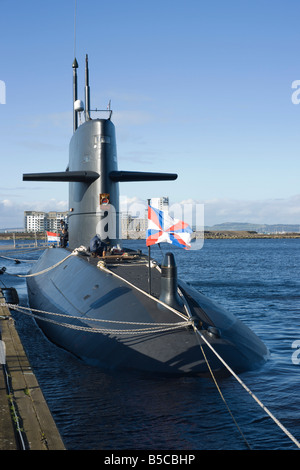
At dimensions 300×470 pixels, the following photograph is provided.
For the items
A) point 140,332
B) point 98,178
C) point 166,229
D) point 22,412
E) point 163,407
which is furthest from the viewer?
point 98,178

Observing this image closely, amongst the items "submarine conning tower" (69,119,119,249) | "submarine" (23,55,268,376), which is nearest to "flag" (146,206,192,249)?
"submarine" (23,55,268,376)

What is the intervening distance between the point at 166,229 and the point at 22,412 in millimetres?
4830

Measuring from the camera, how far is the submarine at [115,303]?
9398mm

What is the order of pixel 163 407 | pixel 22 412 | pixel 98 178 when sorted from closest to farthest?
1. pixel 22 412
2. pixel 163 407
3. pixel 98 178

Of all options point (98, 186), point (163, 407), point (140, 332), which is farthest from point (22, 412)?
point (98, 186)

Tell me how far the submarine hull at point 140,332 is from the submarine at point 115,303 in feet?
0.06

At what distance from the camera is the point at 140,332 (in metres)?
9.72

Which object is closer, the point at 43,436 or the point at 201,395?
the point at 43,436

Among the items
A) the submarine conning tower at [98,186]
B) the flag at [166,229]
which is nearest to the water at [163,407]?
the flag at [166,229]

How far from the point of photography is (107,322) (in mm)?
10641

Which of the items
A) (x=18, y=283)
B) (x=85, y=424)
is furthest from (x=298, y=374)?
(x=18, y=283)

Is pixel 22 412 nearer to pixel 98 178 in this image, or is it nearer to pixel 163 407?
pixel 163 407
